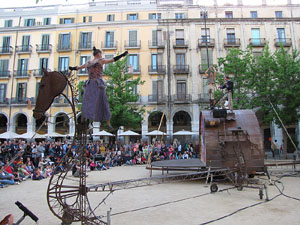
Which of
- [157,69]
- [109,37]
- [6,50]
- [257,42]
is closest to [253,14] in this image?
[257,42]

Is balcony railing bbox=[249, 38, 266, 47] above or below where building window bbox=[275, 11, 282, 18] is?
below

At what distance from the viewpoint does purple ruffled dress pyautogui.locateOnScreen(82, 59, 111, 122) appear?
4.30 meters

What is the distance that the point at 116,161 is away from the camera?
60.3 ft

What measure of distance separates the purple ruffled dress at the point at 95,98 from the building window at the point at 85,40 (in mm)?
28565

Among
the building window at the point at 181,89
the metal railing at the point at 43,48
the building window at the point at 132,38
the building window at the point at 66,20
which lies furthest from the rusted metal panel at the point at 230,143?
the building window at the point at 66,20

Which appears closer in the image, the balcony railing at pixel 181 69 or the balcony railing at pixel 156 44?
the balcony railing at pixel 181 69

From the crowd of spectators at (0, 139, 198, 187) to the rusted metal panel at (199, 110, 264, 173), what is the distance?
4228 millimetres

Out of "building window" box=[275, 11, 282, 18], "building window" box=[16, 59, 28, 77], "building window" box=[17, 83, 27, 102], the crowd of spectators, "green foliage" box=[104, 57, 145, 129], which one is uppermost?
"building window" box=[275, 11, 282, 18]

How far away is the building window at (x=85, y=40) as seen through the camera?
31167 mm

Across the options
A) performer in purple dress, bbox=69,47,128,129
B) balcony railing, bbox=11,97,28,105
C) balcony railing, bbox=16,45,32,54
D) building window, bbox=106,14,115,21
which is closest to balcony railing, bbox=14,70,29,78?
balcony railing, bbox=16,45,32,54

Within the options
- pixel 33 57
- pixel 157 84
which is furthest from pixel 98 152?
pixel 33 57

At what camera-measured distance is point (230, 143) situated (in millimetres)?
9219

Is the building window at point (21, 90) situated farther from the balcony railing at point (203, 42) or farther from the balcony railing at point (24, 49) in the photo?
the balcony railing at point (203, 42)

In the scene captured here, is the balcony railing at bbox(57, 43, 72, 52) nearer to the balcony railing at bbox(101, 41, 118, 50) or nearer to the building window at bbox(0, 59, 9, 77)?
the balcony railing at bbox(101, 41, 118, 50)
